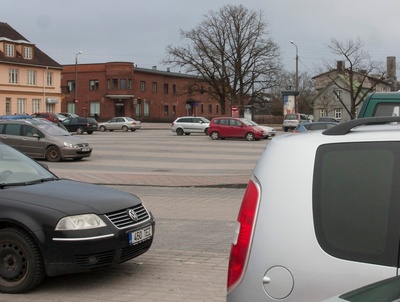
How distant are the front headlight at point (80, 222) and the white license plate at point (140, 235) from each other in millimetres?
397

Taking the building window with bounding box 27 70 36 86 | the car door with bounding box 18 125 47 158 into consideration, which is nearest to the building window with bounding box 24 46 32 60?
the building window with bounding box 27 70 36 86

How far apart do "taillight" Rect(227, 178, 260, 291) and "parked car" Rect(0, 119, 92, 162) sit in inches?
768

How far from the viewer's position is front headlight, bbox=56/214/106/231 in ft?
18.5

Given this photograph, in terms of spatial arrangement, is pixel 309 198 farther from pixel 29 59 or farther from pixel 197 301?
pixel 29 59

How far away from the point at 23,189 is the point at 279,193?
3991 mm

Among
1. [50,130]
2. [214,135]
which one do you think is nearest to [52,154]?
[50,130]

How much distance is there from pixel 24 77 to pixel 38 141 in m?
47.7

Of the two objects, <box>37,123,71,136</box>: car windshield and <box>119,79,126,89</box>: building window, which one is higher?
<box>119,79,126,89</box>: building window

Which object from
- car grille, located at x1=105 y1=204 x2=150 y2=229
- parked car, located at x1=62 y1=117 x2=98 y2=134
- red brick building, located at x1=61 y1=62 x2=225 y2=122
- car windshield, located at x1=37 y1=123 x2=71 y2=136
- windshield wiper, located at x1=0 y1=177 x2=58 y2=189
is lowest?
car grille, located at x1=105 y1=204 x2=150 y2=229

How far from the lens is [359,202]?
2.75 m

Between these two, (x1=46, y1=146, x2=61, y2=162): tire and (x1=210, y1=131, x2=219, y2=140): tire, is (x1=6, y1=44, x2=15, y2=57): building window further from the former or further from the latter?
(x1=46, y1=146, x2=61, y2=162): tire

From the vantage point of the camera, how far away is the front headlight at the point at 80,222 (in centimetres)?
563

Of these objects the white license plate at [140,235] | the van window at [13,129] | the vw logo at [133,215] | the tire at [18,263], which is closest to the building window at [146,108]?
the van window at [13,129]

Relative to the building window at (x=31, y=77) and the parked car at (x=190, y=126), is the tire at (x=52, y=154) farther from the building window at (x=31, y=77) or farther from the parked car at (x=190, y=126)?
the building window at (x=31, y=77)
